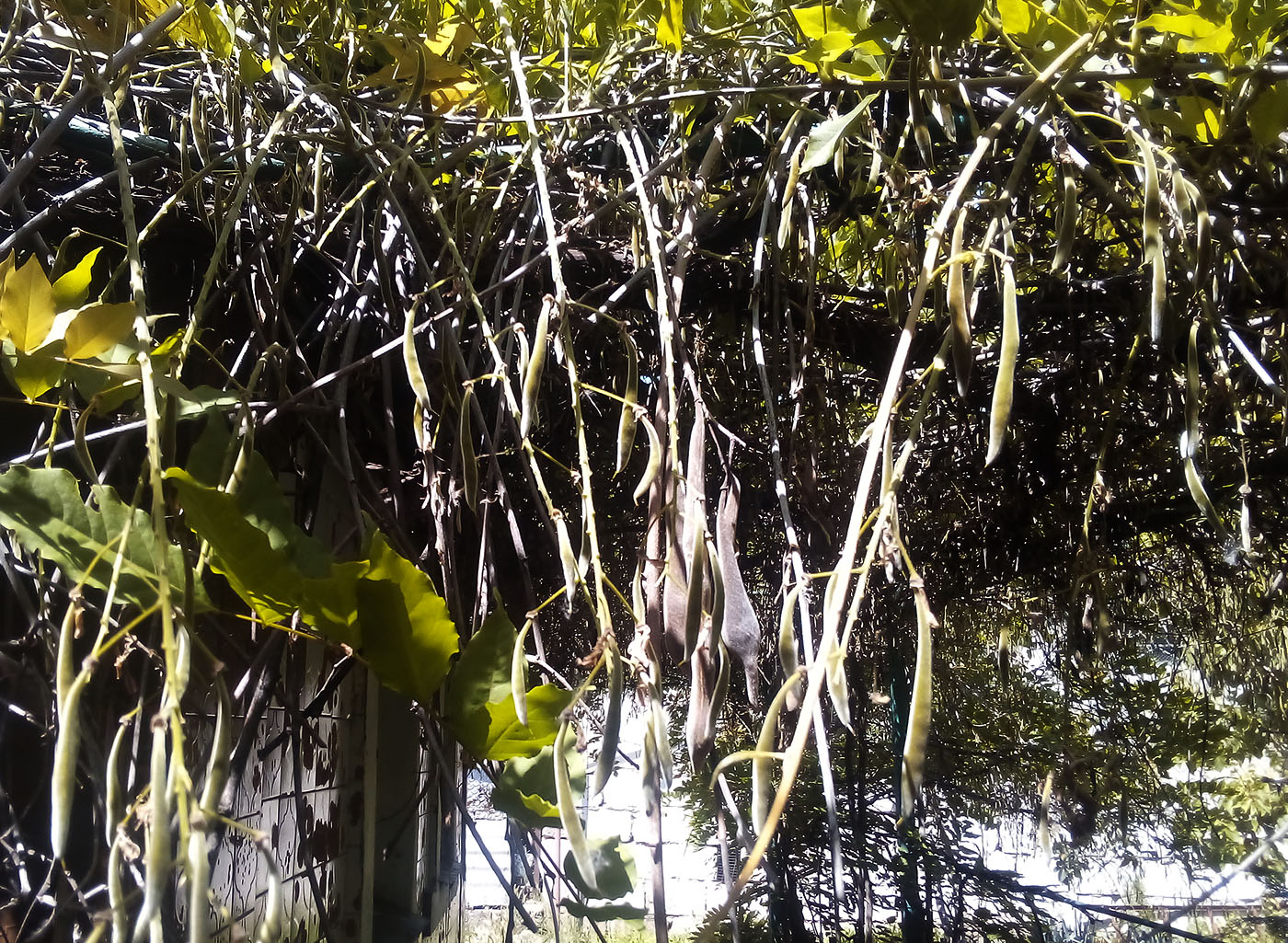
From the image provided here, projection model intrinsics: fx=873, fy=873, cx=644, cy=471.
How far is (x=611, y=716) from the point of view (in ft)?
1.10

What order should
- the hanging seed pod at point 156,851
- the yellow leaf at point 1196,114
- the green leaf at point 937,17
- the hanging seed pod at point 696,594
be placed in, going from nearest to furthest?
the hanging seed pod at point 156,851
the hanging seed pod at point 696,594
the green leaf at point 937,17
the yellow leaf at point 1196,114

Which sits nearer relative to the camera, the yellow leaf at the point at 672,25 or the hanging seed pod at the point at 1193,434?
the hanging seed pod at the point at 1193,434

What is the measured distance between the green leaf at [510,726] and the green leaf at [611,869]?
6cm

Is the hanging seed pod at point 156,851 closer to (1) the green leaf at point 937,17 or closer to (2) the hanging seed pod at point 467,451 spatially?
(2) the hanging seed pod at point 467,451

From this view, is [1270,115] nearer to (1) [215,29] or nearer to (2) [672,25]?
(2) [672,25]

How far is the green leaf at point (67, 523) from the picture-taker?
40 centimetres

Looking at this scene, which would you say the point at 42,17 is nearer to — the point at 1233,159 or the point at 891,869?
the point at 1233,159

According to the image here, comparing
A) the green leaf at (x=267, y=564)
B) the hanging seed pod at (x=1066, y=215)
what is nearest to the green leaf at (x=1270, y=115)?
the hanging seed pod at (x=1066, y=215)

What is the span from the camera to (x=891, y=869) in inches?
76.0

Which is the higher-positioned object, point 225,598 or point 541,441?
point 541,441

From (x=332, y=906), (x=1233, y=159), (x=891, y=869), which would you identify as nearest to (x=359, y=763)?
(x=332, y=906)

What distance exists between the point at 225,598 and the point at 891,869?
1.69m

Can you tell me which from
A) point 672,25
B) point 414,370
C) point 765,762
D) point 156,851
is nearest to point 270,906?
point 156,851

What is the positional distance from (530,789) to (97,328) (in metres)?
0.34
